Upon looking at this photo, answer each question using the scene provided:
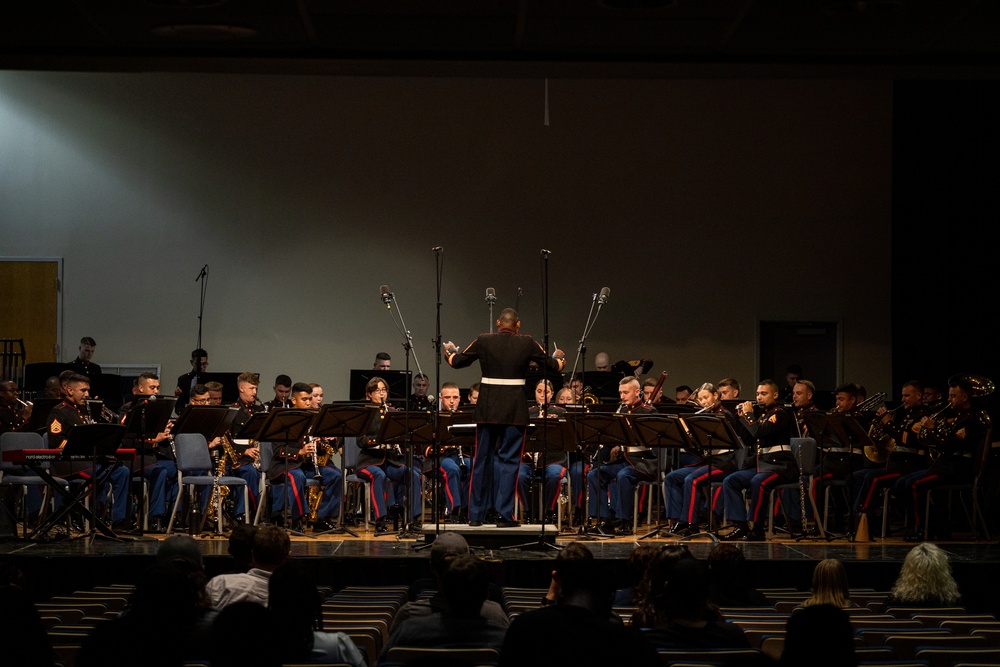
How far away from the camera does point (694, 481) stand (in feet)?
33.3

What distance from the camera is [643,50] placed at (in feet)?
14.9

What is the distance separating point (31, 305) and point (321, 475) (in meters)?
6.65

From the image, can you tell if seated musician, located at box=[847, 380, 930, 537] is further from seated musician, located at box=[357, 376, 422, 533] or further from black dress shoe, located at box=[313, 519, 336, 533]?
black dress shoe, located at box=[313, 519, 336, 533]

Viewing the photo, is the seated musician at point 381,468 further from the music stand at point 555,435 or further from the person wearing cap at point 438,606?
the person wearing cap at point 438,606

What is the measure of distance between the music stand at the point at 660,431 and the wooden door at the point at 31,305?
928cm

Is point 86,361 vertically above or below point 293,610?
above

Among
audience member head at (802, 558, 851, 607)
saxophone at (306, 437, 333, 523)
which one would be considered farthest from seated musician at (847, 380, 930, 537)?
audience member head at (802, 558, 851, 607)

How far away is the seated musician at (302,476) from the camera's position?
10.5m

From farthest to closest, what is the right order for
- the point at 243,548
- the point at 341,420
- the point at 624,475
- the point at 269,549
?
the point at 624,475 → the point at 341,420 → the point at 243,548 → the point at 269,549

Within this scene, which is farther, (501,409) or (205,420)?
(205,420)

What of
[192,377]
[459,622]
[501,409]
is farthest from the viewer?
[192,377]

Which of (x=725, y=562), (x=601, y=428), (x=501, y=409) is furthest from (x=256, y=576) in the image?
(x=601, y=428)

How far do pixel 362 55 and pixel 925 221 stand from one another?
40.4 ft

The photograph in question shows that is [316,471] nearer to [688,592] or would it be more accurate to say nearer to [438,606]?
[438,606]
